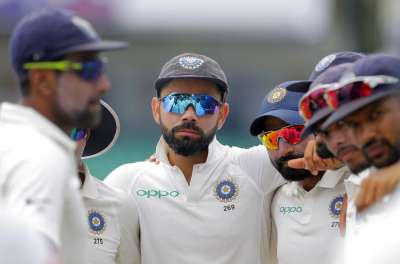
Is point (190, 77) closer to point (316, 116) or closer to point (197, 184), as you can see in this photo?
point (197, 184)

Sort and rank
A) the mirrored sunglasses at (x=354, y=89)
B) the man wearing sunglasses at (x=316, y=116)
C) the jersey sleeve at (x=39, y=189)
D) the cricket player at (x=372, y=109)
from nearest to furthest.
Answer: the jersey sleeve at (x=39, y=189) < the cricket player at (x=372, y=109) < the mirrored sunglasses at (x=354, y=89) < the man wearing sunglasses at (x=316, y=116)

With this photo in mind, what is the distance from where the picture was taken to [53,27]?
5.16 meters

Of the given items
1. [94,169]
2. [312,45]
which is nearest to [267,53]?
[312,45]

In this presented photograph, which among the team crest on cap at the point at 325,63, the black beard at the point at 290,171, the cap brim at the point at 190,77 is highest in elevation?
the team crest on cap at the point at 325,63

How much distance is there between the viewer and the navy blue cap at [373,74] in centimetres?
507

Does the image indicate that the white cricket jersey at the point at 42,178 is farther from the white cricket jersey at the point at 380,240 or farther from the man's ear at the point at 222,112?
the man's ear at the point at 222,112

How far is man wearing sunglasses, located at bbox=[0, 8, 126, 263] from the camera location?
4816 millimetres

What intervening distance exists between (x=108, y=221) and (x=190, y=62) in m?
1.08

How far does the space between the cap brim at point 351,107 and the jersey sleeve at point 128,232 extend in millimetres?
1990

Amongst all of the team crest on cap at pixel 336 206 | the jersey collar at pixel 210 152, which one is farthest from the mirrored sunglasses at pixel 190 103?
the team crest on cap at pixel 336 206

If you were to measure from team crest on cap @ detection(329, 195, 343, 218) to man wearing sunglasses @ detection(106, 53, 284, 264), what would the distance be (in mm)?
362

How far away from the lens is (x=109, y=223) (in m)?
7.00

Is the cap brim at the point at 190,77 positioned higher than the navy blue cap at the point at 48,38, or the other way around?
the navy blue cap at the point at 48,38

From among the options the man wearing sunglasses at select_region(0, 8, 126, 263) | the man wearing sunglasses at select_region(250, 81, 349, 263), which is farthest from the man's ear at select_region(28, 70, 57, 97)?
the man wearing sunglasses at select_region(250, 81, 349, 263)
